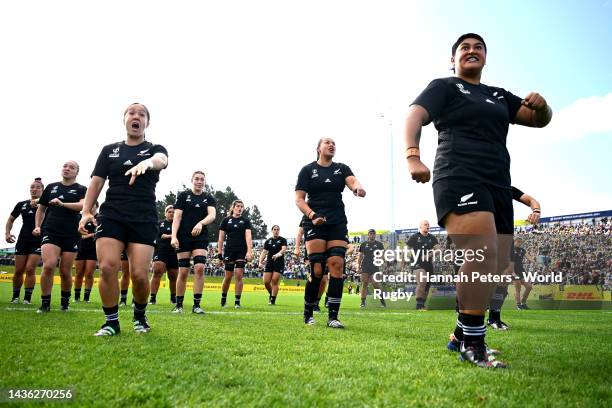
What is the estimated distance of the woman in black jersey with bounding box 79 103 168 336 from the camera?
14.6 ft

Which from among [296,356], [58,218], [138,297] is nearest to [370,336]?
[296,356]

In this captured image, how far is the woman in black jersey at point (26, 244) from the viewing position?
9.20 m

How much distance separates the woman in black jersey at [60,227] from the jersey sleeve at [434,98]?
616 cm

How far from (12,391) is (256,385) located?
1199mm

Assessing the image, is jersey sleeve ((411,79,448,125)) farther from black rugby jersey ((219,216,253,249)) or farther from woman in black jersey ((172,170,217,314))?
black rugby jersey ((219,216,253,249))

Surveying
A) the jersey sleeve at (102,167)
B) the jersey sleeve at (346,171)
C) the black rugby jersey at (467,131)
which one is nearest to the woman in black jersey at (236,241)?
the jersey sleeve at (346,171)

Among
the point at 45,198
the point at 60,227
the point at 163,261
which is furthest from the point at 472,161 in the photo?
the point at 163,261

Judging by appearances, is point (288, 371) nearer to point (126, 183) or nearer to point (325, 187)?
point (126, 183)

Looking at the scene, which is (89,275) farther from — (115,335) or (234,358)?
(234,358)

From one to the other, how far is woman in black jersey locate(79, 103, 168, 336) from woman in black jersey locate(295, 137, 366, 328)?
2344mm

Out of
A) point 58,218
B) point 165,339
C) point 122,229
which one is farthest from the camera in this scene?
point 58,218

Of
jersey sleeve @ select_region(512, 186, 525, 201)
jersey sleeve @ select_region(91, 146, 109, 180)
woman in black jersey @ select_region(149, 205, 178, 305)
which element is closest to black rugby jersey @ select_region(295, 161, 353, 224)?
jersey sleeve @ select_region(512, 186, 525, 201)

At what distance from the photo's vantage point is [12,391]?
2.15 m

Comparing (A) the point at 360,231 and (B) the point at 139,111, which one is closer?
(B) the point at 139,111
